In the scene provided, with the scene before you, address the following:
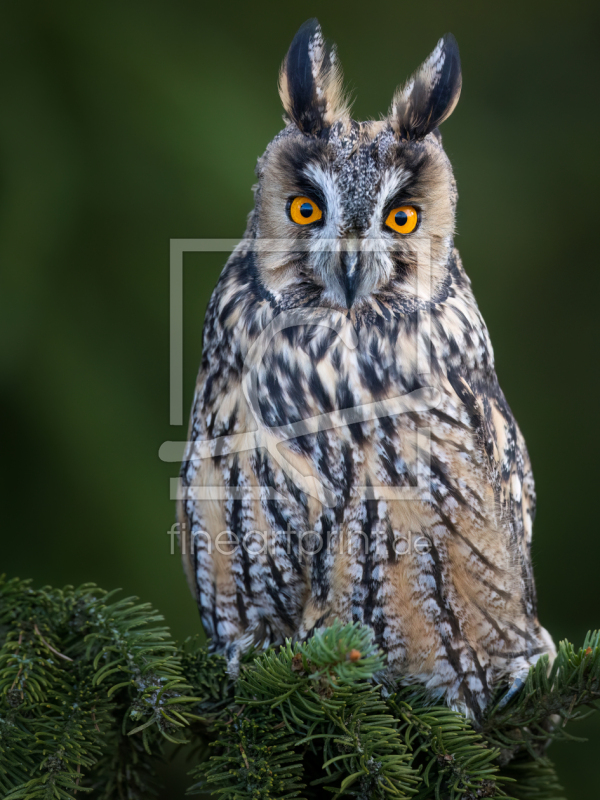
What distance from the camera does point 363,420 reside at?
3.77 ft

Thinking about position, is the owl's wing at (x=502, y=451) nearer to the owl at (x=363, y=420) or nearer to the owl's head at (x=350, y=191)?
the owl at (x=363, y=420)

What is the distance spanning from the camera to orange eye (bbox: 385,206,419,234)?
1.15m

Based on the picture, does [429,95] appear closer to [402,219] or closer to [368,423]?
[402,219]

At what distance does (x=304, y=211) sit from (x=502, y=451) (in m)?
0.53

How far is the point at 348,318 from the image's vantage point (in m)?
1.20

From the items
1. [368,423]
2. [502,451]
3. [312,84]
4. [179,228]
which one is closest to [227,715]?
[368,423]

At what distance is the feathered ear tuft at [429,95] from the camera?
1.17 meters

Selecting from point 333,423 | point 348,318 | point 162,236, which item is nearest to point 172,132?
point 162,236

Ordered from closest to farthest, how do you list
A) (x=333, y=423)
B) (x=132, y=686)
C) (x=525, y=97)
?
1. (x=132, y=686)
2. (x=333, y=423)
3. (x=525, y=97)

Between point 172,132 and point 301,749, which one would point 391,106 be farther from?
point 301,749

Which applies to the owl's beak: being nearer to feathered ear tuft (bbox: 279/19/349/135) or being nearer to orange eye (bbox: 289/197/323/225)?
orange eye (bbox: 289/197/323/225)

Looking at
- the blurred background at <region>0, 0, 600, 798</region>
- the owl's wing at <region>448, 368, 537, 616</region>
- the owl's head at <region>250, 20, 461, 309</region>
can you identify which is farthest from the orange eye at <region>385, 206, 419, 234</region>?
the blurred background at <region>0, 0, 600, 798</region>

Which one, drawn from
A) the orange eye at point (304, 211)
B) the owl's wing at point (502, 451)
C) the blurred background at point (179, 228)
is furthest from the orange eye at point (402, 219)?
the blurred background at point (179, 228)

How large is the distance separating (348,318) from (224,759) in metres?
0.67
